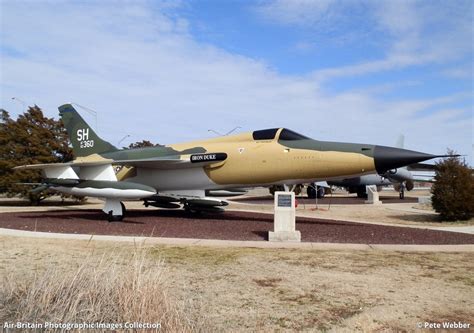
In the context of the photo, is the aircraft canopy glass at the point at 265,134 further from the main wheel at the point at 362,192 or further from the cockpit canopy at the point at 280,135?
the main wheel at the point at 362,192

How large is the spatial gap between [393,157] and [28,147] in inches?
819

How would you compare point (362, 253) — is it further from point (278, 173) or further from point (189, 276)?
point (278, 173)

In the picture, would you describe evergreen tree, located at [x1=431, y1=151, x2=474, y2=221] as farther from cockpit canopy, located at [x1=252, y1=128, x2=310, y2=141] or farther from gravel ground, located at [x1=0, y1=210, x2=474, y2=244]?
cockpit canopy, located at [x1=252, y1=128, x2=310, y2=141]

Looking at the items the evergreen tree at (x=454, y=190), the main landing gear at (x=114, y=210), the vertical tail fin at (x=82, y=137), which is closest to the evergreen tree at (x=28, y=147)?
the vertical tail fin at (x=82, y=137)

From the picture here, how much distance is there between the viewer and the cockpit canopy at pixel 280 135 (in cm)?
1343

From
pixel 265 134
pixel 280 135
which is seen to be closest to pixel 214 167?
pixel 265 134

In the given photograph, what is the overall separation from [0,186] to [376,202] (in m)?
23.1

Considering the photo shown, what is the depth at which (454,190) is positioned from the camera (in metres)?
16.3

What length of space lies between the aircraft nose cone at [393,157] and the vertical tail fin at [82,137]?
11408mm

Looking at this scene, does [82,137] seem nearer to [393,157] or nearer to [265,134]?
[265,134]

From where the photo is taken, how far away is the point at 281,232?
1021cm

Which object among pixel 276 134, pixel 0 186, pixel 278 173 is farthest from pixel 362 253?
pixel 0 186

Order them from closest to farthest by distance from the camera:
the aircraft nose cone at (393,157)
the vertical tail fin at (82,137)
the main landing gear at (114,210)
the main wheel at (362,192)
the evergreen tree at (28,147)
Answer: the aircraft nose cone at (393,157) < the main landing gear at (114,210) < the vertical tail fin at (82,137) < the evergreen tree at (28,147) < the main wheel at (362,192)

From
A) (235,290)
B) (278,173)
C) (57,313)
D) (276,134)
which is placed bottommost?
(235,290)
